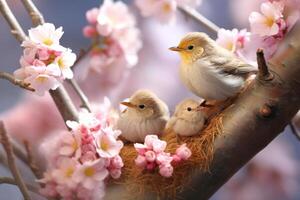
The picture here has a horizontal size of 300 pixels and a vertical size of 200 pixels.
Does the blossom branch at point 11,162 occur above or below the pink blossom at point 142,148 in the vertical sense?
above

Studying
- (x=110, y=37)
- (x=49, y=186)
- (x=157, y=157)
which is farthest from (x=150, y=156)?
(x=110, y=37)

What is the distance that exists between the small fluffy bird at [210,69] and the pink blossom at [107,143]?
108mm

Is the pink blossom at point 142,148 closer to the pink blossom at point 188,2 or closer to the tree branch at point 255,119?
the tree branch at point 255,119

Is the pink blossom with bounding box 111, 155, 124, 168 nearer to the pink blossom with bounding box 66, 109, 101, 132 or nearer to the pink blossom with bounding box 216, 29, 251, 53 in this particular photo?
the pink blossom with bounding box 66, 109, 101, 132

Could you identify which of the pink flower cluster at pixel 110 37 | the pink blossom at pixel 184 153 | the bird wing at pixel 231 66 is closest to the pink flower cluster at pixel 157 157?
the pink blossom at pixel 184 153

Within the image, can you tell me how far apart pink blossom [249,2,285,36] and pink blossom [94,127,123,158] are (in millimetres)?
212

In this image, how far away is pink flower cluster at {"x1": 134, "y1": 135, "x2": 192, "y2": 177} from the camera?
597mm

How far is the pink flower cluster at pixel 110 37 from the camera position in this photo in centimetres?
77

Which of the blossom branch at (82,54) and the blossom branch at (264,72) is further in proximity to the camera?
the blossom branch at (82,54)

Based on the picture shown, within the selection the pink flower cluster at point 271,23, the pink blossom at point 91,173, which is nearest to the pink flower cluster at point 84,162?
the pink blossom at point 91,173

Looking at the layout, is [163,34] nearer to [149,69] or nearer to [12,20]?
[149,69]

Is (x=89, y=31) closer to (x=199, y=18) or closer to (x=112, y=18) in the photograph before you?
(x=112, y=18)

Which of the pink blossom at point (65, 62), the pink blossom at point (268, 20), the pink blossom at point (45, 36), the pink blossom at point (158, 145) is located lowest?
the pink blossom at point (158, 145)

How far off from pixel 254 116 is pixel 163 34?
1.04 feet
